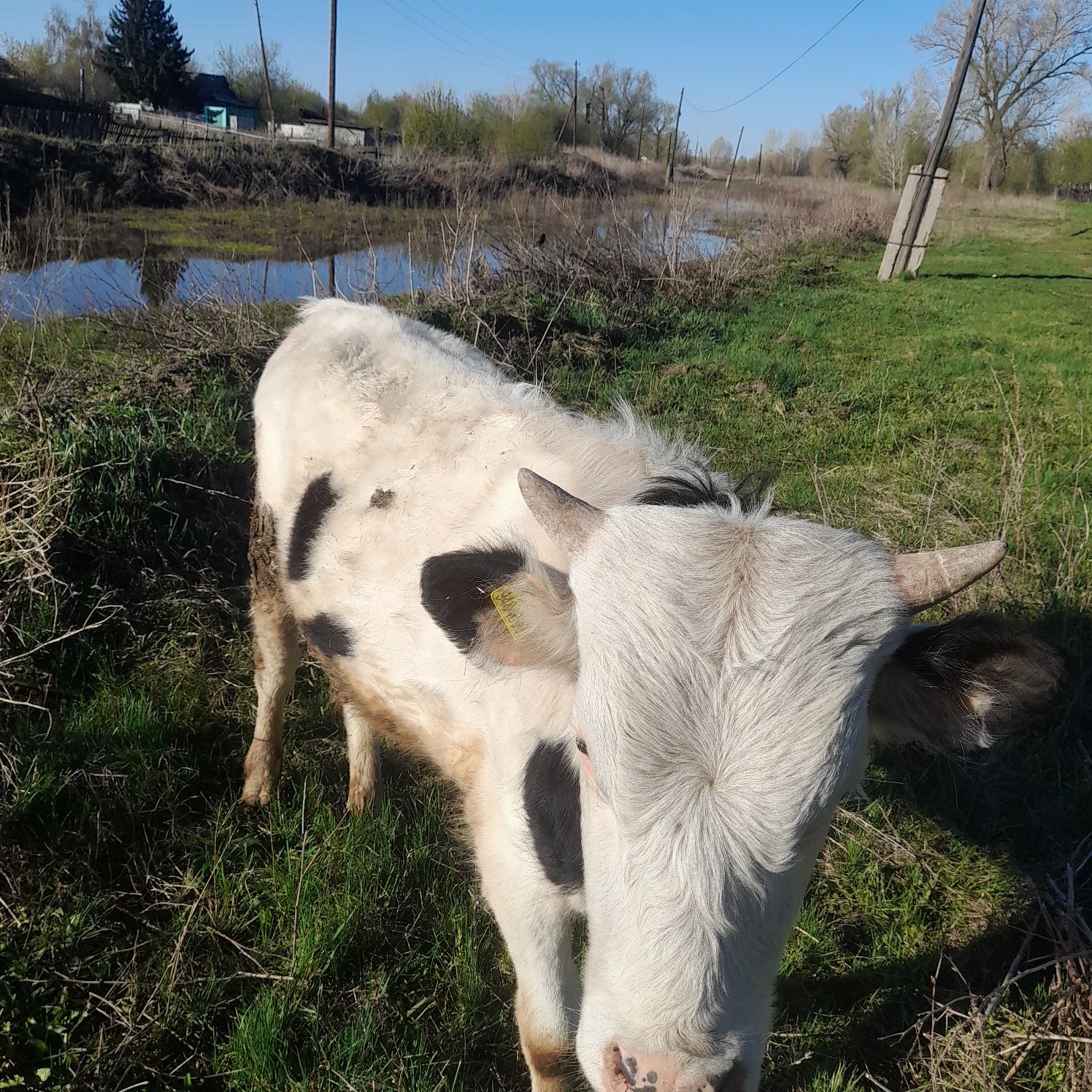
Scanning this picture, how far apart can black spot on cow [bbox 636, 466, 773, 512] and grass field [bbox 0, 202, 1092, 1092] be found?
4.36 ft

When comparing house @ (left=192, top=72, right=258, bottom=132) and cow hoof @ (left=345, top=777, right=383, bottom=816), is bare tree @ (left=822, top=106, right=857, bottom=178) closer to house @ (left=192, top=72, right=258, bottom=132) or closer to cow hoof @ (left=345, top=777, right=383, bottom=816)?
house @ (left=192, top=72, right=258, bottom=132)

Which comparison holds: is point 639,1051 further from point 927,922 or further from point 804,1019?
point 927,922

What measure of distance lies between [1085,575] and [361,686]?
3807 mm

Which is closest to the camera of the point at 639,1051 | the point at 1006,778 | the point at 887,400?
the point at 639,1051

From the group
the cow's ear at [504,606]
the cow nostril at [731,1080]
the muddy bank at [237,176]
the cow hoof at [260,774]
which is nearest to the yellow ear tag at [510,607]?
the cow's ear at [504,606]

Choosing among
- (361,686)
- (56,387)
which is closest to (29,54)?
(56,387)

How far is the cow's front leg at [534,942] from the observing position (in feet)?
6.44

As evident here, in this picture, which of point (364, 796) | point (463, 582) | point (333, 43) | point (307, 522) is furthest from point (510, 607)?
point (333, 43)

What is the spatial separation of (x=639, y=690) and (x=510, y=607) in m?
0.44

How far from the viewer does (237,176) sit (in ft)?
79.5

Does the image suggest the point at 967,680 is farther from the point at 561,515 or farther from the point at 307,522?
the point at 307,522

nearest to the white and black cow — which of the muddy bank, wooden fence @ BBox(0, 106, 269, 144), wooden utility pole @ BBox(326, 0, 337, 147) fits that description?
the muddy bank

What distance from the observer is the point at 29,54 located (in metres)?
48.8

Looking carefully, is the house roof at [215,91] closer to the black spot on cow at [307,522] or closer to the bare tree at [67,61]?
the bare tree at [67,61]
